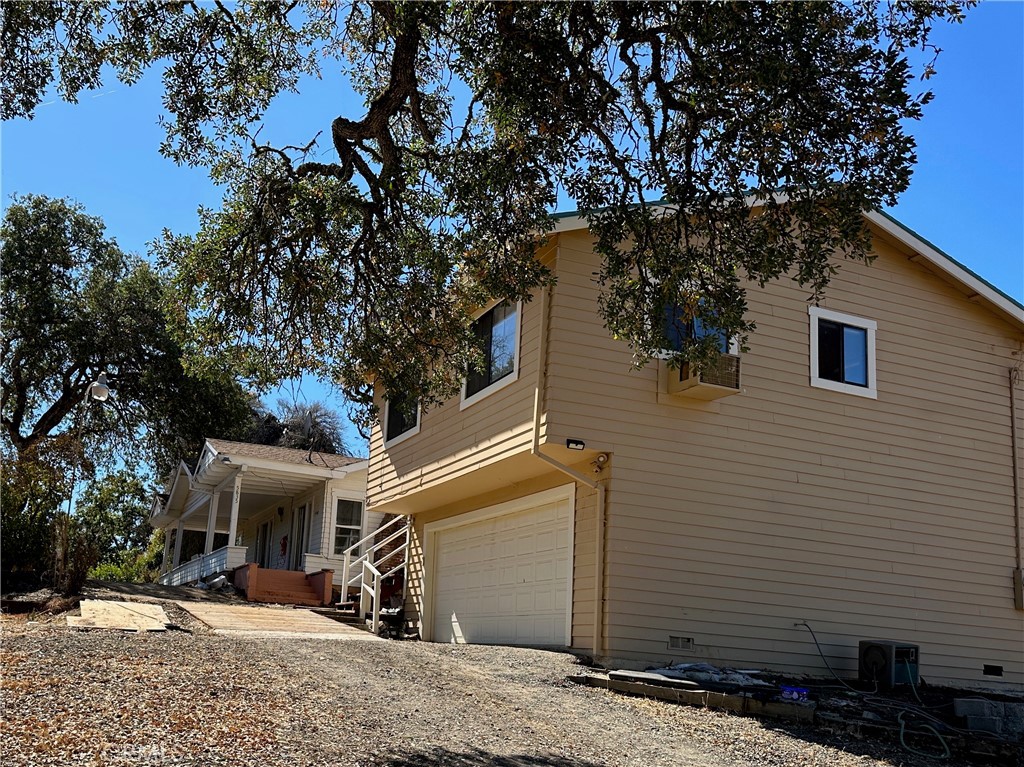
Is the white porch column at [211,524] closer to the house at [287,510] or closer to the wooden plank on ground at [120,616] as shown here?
the house at [287,510]

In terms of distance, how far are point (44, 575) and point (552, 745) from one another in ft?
43.9

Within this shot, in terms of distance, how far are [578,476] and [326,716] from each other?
5174 mm

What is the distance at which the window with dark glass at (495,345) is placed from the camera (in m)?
13.0

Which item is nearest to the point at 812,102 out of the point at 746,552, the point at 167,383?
the point at 746,552

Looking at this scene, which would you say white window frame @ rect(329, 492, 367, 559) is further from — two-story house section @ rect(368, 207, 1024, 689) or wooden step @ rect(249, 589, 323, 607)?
two-story house section @ rect(368, 207, 1024, 689)

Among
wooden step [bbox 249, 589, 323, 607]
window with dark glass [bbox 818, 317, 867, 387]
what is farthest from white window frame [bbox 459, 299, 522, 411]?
wooden step [bbox 249, 589, 323, 607]

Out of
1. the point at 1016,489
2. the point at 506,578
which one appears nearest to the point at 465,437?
the point at 506,578

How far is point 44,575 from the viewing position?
17297 mm

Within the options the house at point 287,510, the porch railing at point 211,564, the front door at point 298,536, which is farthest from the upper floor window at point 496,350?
the front door at point 298,536

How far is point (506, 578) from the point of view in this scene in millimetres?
14148

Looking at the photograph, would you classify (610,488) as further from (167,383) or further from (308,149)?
(167,383)

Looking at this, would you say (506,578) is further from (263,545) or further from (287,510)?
(263,545)

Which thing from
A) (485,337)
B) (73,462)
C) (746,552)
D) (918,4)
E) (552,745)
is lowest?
(552,745)

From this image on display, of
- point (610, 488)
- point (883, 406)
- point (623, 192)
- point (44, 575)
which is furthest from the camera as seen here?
point (44, 575)
